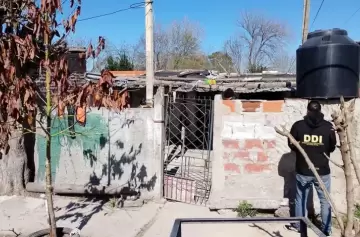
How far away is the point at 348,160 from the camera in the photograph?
173 centimetres

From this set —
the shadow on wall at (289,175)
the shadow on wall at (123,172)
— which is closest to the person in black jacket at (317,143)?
the shadow on wall at (289,175)

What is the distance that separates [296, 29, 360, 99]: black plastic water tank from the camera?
5.07m

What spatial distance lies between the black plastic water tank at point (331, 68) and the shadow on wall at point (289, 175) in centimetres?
91

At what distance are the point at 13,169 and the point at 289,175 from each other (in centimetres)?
434

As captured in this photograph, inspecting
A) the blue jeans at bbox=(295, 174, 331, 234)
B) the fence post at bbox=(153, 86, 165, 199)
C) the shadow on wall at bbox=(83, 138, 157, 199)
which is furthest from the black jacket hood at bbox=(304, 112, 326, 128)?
the shadow on wall at bbox=(83, 138, 157, 199)

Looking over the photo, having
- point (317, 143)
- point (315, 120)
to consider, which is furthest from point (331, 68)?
point (317, 143)

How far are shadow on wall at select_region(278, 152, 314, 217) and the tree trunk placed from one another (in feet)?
13.5

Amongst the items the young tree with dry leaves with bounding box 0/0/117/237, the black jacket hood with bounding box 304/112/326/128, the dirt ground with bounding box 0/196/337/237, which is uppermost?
the young tree with dry leaves with bounding box 0/0/117/237

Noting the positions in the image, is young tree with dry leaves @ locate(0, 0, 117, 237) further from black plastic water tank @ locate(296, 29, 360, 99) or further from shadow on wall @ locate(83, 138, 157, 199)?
black plastic water tank @ locate(296, 29, 360, 99)

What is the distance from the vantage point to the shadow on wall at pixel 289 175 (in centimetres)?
522

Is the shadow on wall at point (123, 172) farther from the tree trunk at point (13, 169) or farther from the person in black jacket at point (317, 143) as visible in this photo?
the person in black jacket at point (317, 143)

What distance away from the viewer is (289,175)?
17.3ft

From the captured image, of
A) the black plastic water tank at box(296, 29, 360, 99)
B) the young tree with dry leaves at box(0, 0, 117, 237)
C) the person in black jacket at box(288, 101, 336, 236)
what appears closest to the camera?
the young tree with dry leaves at box(0, 0, 117, 237)

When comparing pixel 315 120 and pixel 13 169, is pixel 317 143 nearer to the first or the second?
pixel 315 120
